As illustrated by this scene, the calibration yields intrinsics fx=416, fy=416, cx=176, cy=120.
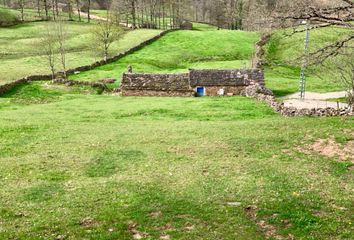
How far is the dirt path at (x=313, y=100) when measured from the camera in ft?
158

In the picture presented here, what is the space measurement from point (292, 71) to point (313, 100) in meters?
27.0

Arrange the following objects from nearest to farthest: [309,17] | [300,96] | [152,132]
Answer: [309,17] < [152,132] < [300,96]

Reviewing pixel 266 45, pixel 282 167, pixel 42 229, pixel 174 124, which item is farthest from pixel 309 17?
pixel 266 45

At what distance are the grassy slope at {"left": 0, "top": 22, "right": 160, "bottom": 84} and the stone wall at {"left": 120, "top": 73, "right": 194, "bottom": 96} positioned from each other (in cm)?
1805

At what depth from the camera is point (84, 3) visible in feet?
530

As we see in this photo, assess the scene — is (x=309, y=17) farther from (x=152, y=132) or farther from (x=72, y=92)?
(x=72, y=92)

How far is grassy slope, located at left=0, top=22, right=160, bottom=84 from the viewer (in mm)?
69169

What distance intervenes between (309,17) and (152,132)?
15.5 meters

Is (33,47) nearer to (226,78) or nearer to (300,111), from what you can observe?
(226,78)

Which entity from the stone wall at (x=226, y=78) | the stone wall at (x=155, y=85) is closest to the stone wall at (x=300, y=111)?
the stone wall at (x=226, y=78)

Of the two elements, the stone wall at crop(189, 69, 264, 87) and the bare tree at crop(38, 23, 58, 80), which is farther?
the bare tree at crop(38, 23, 58, 80)

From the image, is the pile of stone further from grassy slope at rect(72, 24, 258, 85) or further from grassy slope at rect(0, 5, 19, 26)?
grassy slope at rect(0, 5, 19, 26)

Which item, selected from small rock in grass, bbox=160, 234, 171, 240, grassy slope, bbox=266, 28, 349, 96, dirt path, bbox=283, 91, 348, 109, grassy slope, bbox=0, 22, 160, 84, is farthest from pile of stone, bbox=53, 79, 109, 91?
small rock in grass, bbox=160, 234, 171, 240

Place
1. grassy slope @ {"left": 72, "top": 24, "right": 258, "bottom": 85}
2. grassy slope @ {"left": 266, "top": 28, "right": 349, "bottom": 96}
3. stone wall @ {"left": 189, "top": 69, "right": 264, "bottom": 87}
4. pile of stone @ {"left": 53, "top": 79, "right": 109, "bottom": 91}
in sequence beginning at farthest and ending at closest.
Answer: grassy slope @ {"left": 72, "top": 24, "right": 258, "bottom": 85} < grassy slope @ {"left": 266, "top": 28, "right": 349, "bottom": 96} < pile of stone @ {"left": 53, "top": 79, "right": 109, "bottom": 91} < stone wall @ {"left": 189, "top": 69, "right": 264, "bottom": 87}
